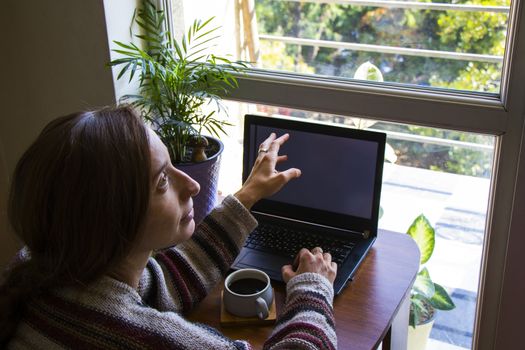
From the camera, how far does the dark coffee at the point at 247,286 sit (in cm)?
116

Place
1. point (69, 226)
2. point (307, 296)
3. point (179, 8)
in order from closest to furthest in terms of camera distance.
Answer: point (69, 226) → point (307, 296) → point (179, 8)

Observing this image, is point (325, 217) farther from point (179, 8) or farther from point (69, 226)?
point (179, 8)

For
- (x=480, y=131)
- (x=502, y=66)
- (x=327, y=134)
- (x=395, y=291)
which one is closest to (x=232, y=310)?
(x=395, y=291)

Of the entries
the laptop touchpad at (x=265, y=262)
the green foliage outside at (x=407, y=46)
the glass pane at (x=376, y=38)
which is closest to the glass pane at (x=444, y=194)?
the green foliage outside at (x=407, y=46)

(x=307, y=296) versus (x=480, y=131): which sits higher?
(x=480, y=131)

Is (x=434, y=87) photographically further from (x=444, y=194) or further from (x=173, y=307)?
(x=173, y=307)

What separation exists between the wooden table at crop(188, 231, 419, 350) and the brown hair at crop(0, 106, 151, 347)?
347 mm

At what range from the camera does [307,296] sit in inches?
41.8

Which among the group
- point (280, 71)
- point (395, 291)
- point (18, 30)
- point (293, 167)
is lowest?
point (395, 291)

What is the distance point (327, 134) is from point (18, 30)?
103 cm

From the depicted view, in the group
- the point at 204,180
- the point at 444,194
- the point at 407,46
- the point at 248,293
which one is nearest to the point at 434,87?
the point at 407,46

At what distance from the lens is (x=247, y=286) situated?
1.18 m

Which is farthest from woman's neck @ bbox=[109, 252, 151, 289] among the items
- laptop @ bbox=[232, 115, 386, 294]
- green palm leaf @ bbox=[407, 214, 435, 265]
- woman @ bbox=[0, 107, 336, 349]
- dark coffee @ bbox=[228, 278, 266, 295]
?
green palm leaf @ bbox=[407, 214, 435, 265]

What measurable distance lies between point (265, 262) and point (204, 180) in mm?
309
